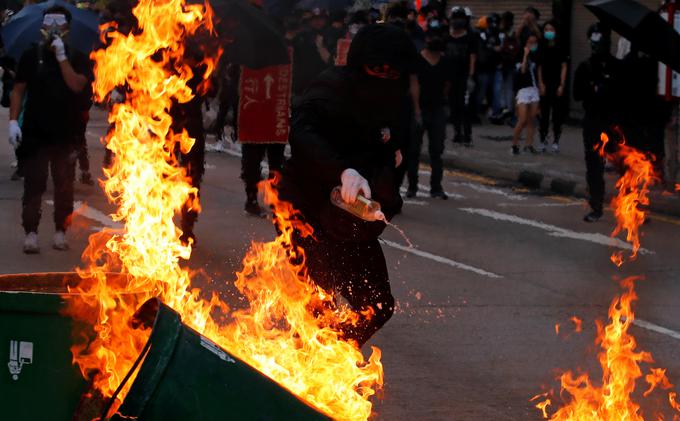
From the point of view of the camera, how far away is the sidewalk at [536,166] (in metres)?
15.3

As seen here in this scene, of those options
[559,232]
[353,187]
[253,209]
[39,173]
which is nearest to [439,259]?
[559,232]

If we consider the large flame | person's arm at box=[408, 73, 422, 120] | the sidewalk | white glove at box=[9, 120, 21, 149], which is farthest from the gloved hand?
the large flame

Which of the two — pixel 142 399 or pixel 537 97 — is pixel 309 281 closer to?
pixel 142 399

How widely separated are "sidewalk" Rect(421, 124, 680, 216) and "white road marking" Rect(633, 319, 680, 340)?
5790 mm

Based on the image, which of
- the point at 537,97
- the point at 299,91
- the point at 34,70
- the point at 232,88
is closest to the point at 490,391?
the point at 34,70

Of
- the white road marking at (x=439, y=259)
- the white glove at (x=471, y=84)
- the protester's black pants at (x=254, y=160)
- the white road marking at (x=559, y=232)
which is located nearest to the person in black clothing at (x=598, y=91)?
the white road marking at (x=559, y=232)

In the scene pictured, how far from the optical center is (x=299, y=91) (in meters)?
15.1

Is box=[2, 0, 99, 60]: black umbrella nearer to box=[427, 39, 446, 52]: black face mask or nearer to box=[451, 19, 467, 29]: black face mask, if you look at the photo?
box=[427, 39, 446, 52]: black face mask

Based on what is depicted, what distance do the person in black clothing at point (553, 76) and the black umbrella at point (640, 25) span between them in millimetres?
6899

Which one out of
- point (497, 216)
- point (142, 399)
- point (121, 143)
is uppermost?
point (121, 143)

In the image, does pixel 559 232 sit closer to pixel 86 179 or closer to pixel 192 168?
pixel 192 168

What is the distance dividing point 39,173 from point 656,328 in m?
4.92

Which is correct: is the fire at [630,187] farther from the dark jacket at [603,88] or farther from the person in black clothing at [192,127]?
the person in black clothing at [192,127]

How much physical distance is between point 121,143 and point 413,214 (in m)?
7.15
